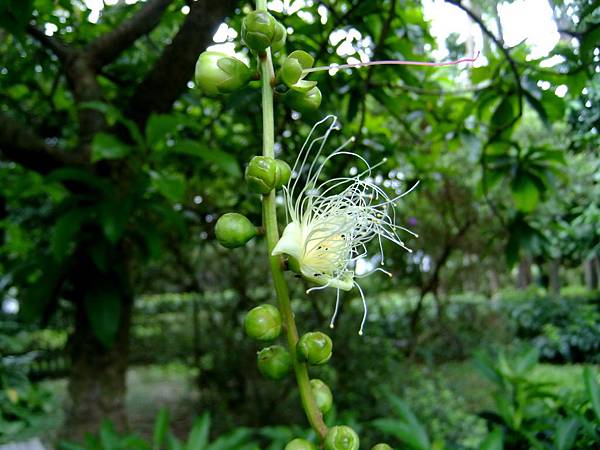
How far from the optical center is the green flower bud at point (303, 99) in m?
0.62

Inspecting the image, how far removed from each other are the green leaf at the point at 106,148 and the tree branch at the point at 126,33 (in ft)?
1.40

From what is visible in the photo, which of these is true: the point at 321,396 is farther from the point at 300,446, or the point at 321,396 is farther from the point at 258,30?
the point at 258,30

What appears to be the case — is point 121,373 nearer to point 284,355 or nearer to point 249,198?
point 249,198

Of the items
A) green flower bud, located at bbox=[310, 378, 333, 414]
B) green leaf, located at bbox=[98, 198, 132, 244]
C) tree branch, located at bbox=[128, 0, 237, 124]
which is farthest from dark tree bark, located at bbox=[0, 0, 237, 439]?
green flower bud, located at bbox=[310, 378, 333, 414]

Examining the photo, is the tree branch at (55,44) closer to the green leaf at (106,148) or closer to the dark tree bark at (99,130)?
the dark tree bark at (99,130)

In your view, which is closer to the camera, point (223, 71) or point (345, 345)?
point (223, 71)

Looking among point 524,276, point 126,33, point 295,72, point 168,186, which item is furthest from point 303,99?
point 524,276

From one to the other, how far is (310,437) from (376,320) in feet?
12.0

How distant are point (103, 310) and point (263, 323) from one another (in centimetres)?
156

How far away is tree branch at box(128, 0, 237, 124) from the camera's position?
167cm

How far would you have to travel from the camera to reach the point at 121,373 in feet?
7.36

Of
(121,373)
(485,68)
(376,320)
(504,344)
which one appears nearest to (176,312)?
(376,320)

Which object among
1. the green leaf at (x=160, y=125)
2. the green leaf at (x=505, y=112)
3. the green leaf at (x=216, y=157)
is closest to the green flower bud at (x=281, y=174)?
the green leaf at (x=216, y=157)

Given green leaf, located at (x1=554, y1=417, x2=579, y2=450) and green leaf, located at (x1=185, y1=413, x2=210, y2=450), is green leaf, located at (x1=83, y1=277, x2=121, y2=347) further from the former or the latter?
green leaf, located at (x1=554, y1=417, x2=579, y2=450)
